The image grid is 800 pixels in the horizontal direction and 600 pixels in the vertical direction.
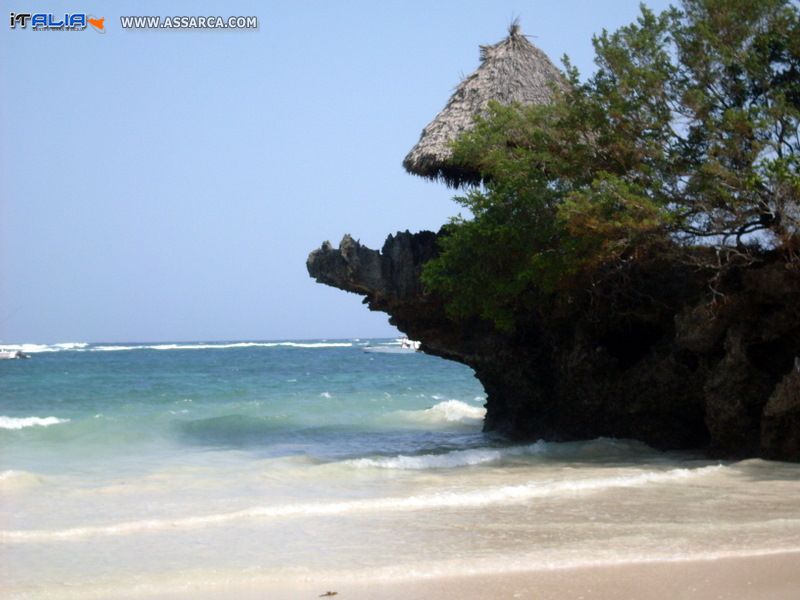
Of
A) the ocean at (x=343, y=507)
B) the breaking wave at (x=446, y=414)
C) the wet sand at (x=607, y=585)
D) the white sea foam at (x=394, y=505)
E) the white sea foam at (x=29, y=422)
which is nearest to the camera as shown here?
the wet sand at (x=607, y=585)

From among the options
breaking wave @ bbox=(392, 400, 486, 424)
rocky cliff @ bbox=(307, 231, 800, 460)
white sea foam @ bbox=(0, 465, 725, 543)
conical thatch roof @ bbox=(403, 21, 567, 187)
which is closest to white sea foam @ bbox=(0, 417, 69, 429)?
breaking wave @ bbox=(392, 400, 486, 424)

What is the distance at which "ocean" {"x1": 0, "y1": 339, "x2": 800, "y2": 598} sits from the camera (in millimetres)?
6625

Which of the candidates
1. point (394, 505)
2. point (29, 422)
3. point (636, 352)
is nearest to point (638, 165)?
point (636, 352)

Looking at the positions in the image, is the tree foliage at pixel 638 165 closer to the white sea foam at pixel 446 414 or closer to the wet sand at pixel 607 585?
the wet sand at pixel 607 585

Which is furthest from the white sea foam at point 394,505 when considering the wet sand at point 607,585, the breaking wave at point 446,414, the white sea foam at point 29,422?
the white sea foam at point 29,422

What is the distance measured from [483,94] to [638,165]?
4267 millimetres

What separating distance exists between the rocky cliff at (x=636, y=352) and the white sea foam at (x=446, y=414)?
359 cm

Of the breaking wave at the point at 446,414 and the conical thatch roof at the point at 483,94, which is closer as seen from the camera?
the conical thatch roof at the point at 483,94

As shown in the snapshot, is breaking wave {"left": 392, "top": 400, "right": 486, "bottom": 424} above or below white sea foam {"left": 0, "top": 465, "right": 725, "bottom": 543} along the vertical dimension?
below

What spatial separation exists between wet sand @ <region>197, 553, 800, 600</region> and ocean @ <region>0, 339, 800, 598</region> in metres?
0.18

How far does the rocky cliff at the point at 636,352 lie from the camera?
1098 centimetres

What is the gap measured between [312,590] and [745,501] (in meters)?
4.51

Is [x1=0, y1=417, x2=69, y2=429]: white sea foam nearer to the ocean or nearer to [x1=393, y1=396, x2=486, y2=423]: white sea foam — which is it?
the ocean

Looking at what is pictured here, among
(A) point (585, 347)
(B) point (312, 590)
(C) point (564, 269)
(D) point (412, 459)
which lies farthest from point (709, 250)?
(B) point (312, 590)
